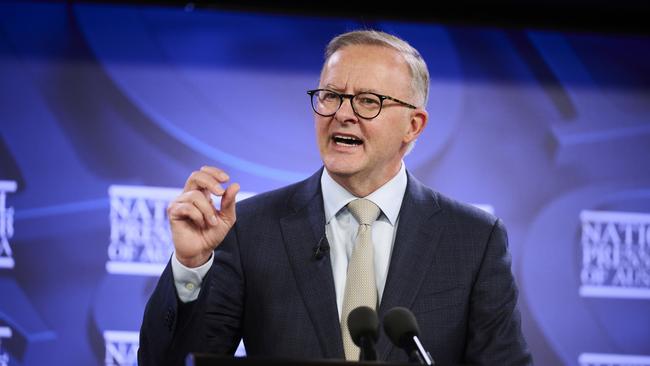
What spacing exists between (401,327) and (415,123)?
45.0 inches

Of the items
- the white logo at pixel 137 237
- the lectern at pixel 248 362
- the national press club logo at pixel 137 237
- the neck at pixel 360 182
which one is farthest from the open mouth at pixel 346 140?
the national press club logo at pixel 137 237

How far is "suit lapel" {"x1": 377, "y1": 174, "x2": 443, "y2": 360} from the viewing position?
282cm

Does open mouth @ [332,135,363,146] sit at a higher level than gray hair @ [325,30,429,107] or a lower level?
lower

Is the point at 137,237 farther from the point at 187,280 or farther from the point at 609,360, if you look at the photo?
the point at 609,360

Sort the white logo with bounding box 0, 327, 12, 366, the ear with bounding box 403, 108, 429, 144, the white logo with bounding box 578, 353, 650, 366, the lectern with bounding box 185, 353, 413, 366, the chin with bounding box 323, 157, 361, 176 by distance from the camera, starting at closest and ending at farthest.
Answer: the lectern with bounding box 185, 353, 413, 366 → the chin with bounding box 323, 157, 361, 176 → the ear with bounding box 403, 108, 429, 144 → the white logo with bounding box 0, 327, 12, 366 → the white logo with bounding box 578, 353, 650, 366

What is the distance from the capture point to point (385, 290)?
9.30 feet

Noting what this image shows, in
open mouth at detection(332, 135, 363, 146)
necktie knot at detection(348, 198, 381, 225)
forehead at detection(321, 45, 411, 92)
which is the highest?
forehead at detection(321, 45, 411, 92)

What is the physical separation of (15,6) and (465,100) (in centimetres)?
212

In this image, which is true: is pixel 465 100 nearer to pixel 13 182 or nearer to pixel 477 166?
pixel 477 166

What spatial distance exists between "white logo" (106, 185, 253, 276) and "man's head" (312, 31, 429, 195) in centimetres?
144

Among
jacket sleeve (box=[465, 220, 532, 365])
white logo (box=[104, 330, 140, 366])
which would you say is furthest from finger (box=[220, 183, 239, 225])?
white logo (box=[104, 330, 140, 366])

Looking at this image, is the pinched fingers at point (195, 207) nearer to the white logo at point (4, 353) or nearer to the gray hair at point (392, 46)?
the gray hair at point (392, 46)

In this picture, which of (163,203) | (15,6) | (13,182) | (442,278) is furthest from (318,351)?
(15,6)

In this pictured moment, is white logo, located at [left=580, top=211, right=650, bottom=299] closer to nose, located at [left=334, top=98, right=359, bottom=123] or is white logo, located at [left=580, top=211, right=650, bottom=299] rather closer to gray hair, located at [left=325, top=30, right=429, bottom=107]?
gray hair, located at [left=325, top=30, right=429, bottom=107]
